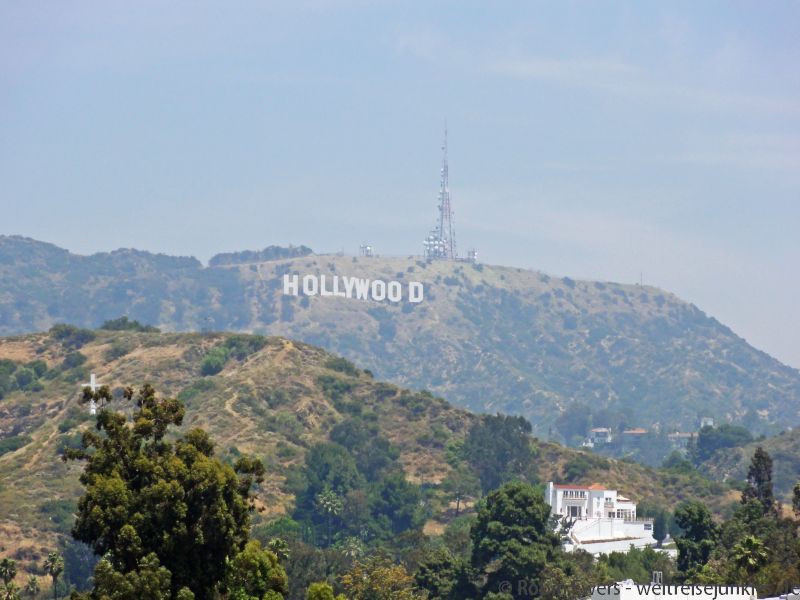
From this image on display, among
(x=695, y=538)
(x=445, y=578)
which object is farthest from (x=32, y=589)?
(x=695, y=538)

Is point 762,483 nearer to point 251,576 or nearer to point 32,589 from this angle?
point 32,589

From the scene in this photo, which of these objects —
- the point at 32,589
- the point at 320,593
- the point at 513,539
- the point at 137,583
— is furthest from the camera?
the point at 32,589

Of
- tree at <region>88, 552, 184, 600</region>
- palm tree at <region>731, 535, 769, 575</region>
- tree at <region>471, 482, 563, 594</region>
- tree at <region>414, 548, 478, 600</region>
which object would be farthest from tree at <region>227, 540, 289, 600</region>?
tree at <region>471, 482, 563, 594</region>

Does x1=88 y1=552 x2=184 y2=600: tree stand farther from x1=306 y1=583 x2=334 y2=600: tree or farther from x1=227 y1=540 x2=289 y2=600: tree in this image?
x1=306 y1=583 x2=334 y2=600: tree

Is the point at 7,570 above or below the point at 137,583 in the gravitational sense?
below

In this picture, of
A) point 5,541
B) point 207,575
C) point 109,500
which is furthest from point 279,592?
point 5,541
